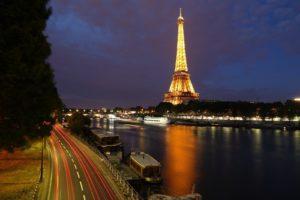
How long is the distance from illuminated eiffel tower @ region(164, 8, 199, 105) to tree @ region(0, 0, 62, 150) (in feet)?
480

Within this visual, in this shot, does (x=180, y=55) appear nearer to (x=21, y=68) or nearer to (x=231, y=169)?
(x=231, y=169)

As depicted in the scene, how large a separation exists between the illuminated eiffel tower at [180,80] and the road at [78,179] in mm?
129593

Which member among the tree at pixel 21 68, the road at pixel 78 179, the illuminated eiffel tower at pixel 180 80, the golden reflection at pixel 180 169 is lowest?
the golden reflection at pixel 180 169

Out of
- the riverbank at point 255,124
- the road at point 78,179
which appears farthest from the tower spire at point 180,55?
the road at point 78,179

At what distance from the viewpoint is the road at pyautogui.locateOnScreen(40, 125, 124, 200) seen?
2164 cm

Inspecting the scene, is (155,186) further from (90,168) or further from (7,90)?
(7,90)

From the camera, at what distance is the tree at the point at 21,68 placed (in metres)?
12.9

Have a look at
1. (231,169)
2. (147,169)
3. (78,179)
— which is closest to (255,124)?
(231,169)

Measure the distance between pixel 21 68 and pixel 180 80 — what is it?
160445 millimetres

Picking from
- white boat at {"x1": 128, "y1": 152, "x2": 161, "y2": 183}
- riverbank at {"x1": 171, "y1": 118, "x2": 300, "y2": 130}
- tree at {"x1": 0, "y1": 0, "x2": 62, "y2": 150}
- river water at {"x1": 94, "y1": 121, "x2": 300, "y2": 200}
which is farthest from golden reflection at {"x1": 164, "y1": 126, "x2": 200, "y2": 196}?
riverbank at {"x1": 171, "y1": 118, "x2": 300, "y2": 130}

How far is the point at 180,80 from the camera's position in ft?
564

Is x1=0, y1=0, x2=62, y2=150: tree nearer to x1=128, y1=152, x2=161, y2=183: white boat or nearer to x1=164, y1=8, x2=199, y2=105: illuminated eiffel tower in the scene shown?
x1=128, y1=152, x2=161, y2=183: white boat

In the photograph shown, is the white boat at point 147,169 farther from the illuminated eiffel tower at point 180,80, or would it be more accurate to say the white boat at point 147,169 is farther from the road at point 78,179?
the illuminated eiffel tower at point 180,80

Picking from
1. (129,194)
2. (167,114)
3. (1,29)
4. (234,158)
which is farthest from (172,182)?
(167,114)
